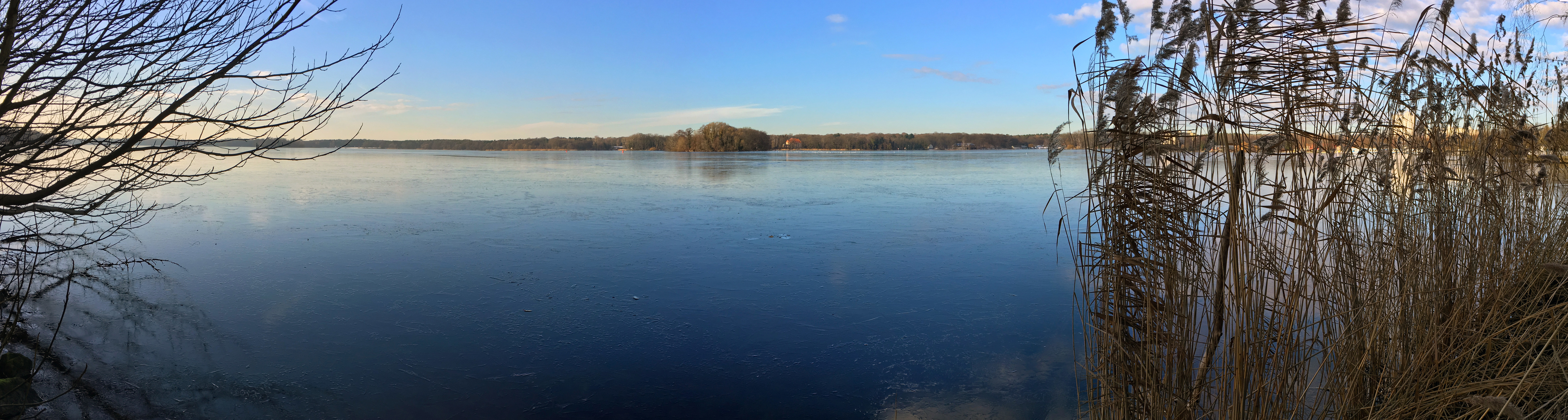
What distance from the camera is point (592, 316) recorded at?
4.37 metres

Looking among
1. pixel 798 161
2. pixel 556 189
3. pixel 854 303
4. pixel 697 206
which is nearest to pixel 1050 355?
pixel 854 303

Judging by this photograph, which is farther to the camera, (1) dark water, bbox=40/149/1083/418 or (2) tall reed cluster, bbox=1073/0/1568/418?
(1) dark water, bbox=40/149/1083/418

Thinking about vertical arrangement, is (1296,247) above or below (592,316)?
above

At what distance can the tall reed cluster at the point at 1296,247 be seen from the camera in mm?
1985

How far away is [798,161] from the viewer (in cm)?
2936

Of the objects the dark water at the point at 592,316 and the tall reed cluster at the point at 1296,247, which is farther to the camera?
the dark water at the point at 592,316

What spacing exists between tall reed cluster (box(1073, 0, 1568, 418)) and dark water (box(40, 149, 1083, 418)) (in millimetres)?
988

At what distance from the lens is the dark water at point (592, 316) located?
3.18 meters

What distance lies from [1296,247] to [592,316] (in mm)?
3476

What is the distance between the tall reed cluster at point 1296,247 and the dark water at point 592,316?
99 cm

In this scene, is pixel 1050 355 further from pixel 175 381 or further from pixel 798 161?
pixel 798 161

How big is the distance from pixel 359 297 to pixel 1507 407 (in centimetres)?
535

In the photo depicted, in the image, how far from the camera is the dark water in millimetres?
3178

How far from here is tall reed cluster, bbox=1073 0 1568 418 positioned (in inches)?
78.2
